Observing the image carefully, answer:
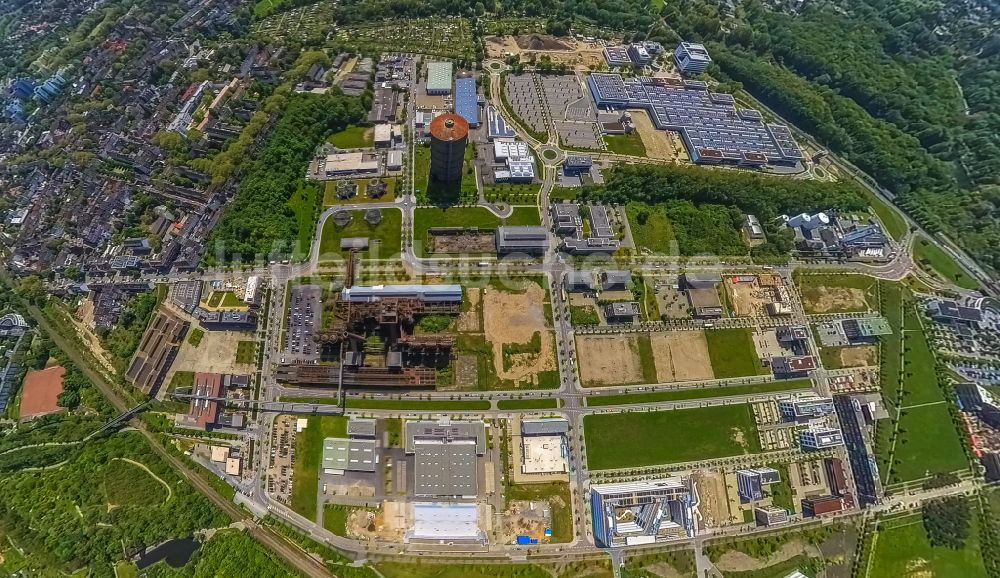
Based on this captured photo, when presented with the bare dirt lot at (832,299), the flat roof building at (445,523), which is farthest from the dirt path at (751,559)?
the bare dirt lot at (832,299)

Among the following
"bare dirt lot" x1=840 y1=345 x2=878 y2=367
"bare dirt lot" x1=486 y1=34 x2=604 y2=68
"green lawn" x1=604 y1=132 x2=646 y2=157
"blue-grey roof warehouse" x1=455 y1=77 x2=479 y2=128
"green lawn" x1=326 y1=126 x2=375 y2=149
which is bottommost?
"bare dirt lot" x1=840 y1=345 x2=878 y2=367

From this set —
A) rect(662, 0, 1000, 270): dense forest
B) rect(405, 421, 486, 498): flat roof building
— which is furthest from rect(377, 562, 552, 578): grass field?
rect(662, 0, 1000, 270): dense forest

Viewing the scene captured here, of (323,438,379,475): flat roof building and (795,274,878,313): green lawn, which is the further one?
(795,274,878,313): green lawn

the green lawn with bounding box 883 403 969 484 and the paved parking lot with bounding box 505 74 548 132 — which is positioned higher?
the paved parking lot with bounding box 505 74 548 132

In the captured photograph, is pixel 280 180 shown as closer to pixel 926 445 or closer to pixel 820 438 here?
pixel 820 438

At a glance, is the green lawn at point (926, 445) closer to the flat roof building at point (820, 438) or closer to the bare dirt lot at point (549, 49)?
the flat roof building at point (820, 438)

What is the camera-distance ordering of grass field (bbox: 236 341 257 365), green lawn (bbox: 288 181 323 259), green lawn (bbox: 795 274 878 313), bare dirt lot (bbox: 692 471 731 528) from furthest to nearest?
green lawn (bbox: 795 274 878 313) < green lawn (bbox: 288 181 323 259) < grass field (bbox: 236 341 257 365) < bare dirt lot (bbox: 692 471 731 528)

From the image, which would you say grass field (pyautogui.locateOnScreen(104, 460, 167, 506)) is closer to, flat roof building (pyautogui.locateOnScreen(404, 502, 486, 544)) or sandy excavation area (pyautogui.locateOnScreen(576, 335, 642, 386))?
flat roof building (pyautogui.locateOnScreen(404, 502, 486, 544))
